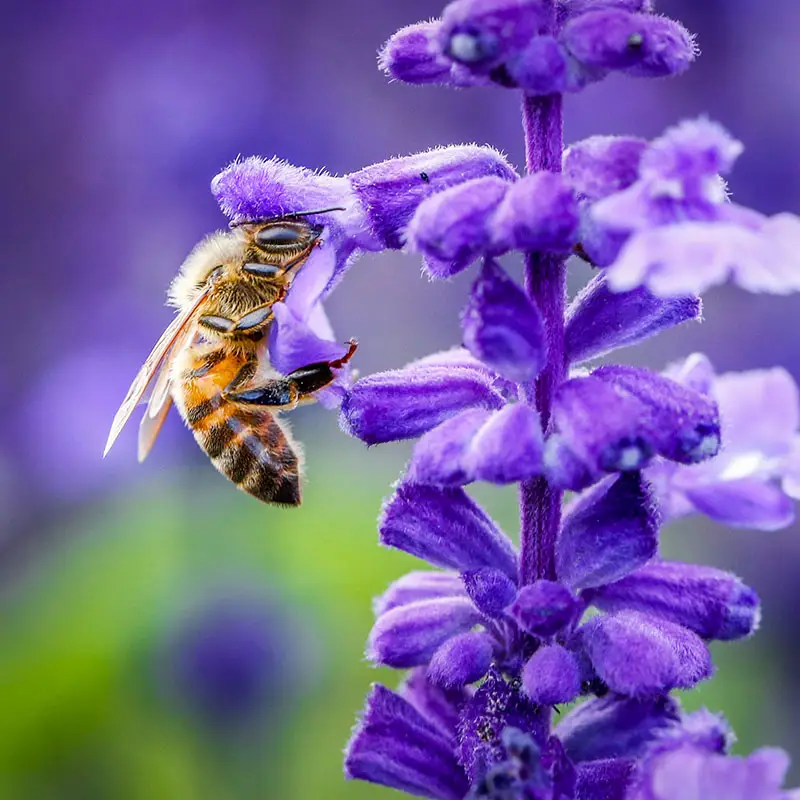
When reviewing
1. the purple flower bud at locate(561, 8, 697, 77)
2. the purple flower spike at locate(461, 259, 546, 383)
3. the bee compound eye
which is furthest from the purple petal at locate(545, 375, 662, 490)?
the bee compound eye

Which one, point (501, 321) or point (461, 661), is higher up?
point (501, 321)

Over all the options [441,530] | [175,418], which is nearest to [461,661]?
[441,530]

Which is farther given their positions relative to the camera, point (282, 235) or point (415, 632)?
point (282, 235)

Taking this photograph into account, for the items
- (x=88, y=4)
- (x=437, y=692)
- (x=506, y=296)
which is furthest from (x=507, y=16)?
(x=88, y=4)

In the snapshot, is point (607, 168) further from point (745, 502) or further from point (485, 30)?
point (745, 502)

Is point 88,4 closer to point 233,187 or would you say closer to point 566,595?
point 233,187

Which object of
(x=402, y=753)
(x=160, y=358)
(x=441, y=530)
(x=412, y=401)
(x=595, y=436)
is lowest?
(x=402, y=753)

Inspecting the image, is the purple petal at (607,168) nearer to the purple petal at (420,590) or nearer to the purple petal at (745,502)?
the purple petal at (745,502)

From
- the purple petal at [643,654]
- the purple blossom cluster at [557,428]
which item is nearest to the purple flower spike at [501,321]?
the purple blossom cluster at [557,428]
